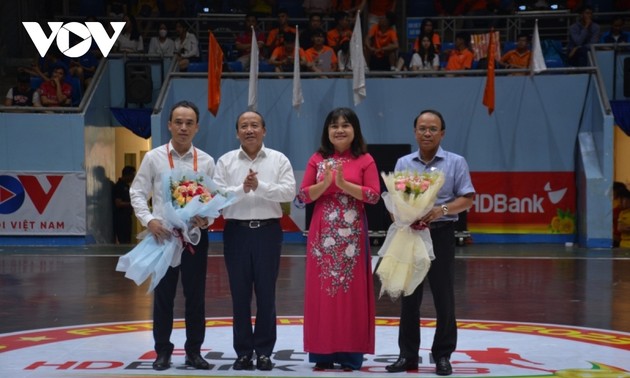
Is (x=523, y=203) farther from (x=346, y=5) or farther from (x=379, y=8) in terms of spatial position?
(x=346, y=5)

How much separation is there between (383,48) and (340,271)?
1246cm

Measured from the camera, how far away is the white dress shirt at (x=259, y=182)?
7.12 metres

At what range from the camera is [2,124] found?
18.7m

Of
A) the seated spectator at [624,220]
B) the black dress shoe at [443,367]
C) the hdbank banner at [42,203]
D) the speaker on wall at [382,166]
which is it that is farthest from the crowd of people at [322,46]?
the black dress shoe at [443,367]

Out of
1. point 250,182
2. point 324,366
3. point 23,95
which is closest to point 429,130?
point 250,182

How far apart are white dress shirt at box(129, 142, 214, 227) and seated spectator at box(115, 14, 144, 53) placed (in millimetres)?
13418

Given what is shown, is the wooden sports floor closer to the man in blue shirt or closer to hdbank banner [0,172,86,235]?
hdbank banner [0,172,86,235]

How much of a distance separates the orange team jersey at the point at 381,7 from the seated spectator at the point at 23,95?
22.3 feet

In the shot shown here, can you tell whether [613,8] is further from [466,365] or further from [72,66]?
[466,365]

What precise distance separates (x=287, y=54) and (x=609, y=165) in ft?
20.1

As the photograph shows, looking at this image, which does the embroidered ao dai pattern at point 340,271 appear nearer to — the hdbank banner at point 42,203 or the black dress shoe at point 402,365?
the black dress shoe at point 402,365

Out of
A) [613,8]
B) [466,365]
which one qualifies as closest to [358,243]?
[466,365]

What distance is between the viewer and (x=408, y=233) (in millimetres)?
7020

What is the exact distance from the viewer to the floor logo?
708 centimetres
